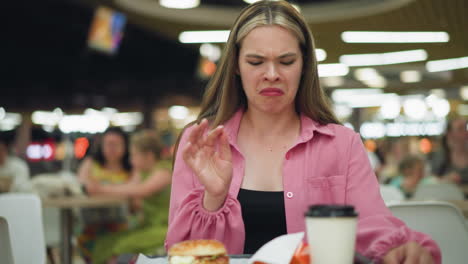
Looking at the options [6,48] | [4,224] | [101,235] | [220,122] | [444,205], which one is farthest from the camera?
[6,48]

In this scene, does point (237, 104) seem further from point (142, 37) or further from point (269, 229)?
point (142, 37)

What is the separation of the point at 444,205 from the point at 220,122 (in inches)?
40.0

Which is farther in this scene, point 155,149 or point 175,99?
point 175,99

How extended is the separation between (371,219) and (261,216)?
38 cm

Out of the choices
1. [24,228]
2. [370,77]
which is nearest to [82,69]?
[370,77]

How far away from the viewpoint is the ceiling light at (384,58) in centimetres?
1220

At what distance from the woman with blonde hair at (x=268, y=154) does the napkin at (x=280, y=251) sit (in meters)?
0.28

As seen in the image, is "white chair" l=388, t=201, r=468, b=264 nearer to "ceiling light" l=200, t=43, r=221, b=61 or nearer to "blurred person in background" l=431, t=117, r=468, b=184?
"blurred person in background" l=431, t=117, r=468, b=184

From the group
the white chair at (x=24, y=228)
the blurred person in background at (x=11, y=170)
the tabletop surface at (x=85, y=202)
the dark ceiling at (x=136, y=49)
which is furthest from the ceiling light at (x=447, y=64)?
the white chair at (x=24, y=228)

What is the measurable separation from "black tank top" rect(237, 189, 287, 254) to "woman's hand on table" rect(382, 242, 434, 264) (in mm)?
520

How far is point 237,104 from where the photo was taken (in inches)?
76.9

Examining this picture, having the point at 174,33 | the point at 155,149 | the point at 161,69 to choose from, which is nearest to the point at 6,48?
the point at 161,69

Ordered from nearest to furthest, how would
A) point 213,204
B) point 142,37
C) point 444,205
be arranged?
point 213,204 < point 444,205 < point 142,37

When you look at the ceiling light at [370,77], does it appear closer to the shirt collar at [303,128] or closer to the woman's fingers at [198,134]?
the shirt collar at [303,128]
